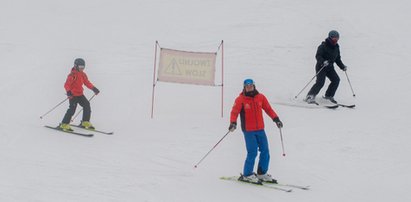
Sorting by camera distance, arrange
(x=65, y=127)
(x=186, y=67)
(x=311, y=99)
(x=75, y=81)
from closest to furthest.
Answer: (x=65, y=127) → (x=75, y=81) → (x=186, y=67) → (x=311, y=99)

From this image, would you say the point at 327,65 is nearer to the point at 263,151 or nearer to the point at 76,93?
the point at 263,151

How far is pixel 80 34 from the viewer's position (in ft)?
72.5

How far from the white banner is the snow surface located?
0.86 m

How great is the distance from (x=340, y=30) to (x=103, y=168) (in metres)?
12.5

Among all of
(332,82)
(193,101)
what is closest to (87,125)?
(193,101)

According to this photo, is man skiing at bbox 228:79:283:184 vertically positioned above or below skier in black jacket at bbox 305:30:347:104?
below

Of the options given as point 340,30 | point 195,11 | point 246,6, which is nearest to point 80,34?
point 195,11

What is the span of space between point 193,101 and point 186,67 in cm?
148

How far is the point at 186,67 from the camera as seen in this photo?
551 inches

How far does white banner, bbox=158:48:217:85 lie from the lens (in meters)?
14.0

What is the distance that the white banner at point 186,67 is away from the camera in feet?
46.0

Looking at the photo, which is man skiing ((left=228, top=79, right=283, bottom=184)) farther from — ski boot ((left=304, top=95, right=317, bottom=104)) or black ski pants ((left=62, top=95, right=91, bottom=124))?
ski boot ((left=304, top=95, right=317, bottom=104))

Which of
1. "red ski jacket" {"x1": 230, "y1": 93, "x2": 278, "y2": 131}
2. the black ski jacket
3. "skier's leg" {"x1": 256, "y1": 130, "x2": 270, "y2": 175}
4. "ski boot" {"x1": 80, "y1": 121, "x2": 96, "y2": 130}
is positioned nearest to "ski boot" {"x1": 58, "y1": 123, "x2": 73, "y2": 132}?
"ski boot" {"x1": 80, "y1": 121, "x2": 96, "y2": 130}

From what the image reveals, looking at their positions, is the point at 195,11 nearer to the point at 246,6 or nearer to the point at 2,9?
the point at 246,6
